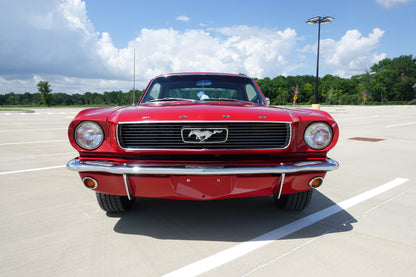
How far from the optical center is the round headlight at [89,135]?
8.10ft

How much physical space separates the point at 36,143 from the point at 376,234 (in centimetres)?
763

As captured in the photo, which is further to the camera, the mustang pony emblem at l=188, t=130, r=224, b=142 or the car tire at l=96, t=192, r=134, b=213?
the car tire at l=96, t=192, r=134, b=213

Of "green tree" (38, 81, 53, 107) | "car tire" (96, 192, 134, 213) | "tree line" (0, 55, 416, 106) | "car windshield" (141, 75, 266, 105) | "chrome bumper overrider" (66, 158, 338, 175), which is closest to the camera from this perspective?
"chrome bumper overrider" (66, 158, 338, 175)

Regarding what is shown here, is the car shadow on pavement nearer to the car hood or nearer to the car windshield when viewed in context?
the car hood

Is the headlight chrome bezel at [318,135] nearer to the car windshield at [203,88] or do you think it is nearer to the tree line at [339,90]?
the car windshield at [203,88]

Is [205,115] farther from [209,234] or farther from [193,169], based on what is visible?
[209,234]

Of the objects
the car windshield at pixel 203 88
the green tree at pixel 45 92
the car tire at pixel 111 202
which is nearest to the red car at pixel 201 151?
the car tire at pixel 111 202

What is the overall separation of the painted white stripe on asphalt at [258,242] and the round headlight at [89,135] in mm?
1202

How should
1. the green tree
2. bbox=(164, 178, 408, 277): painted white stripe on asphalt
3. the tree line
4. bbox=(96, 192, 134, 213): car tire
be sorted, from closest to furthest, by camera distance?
bbox=(164, 178, 408, 277): painted white stripe on asphalt
bbox=(96, 192, 134, 213): car tire
the green tree
the tree line

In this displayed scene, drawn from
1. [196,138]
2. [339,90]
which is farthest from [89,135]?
[339,90]

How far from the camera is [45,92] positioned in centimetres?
7150

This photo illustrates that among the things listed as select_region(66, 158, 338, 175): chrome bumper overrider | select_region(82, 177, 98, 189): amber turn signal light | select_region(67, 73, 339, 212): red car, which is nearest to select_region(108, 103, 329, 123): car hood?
select_region(67, 73, 339, 212): red car

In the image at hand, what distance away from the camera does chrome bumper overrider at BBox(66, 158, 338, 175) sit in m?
2.22

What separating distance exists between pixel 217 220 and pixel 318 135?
1183 mm
